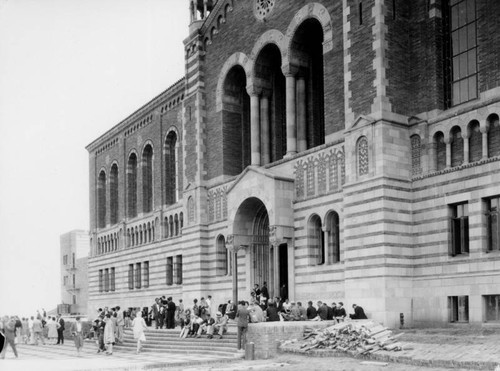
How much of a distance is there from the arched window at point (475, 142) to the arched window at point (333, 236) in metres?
7.05

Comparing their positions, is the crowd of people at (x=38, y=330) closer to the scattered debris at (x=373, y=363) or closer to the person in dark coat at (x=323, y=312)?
the person in dark coat at (x=323, y=312)

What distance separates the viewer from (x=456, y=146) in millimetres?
26906

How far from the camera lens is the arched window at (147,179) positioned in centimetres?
5334

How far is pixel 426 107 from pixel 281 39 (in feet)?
30.1

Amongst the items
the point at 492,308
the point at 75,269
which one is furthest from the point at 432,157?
the point at 75,269

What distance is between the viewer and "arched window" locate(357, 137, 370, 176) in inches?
1121

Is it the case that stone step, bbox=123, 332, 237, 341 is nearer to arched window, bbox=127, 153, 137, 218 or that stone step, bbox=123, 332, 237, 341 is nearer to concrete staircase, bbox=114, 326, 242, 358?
concrete staircase, bbox=114, 326, 242, 358

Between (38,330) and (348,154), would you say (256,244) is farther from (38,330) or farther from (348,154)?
(38,330)

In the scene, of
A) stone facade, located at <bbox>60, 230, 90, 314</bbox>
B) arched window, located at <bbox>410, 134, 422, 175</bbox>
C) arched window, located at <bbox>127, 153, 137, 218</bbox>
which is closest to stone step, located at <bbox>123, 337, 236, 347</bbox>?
arched window, located at <bbox>410, 134, 422, 175</bbox>

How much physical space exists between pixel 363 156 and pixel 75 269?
61.4 meters

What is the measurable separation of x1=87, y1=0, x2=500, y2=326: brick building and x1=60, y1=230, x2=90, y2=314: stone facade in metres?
43.7

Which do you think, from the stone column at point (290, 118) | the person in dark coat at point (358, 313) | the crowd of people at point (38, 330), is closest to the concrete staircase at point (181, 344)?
the person in dark coat at point (358, 313)

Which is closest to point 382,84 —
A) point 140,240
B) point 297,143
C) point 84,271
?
point 297,143

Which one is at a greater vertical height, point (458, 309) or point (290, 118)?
point (290, 118)
